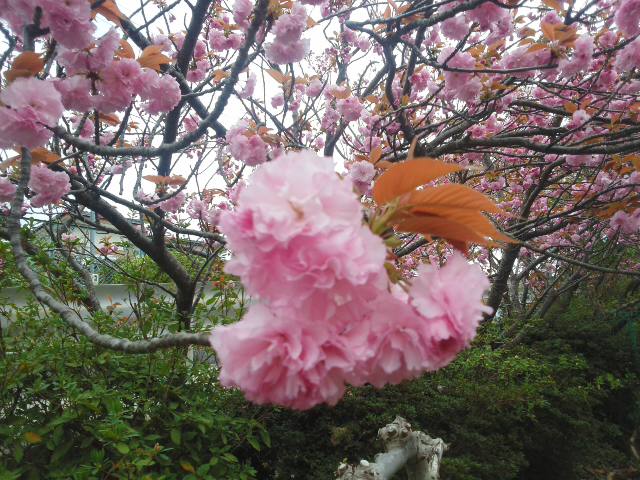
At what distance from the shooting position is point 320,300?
530 millimetres

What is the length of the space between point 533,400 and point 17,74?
3806mm

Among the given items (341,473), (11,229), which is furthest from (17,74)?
(341,473)

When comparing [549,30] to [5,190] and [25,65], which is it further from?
[5,190]

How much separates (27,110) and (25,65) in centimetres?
13

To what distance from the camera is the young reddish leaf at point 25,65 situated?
1113mm

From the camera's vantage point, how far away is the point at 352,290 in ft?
1.72

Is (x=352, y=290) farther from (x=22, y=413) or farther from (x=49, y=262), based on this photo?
(x=49, y=262)

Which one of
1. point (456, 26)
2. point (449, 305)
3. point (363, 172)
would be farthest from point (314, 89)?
point (449, 305)

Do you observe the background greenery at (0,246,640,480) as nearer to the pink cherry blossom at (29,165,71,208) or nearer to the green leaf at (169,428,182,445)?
the green leaf at (169,428,182,445)

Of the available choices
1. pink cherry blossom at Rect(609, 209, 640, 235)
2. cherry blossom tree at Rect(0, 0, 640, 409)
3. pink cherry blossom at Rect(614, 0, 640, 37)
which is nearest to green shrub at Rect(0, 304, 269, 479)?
cherry blossom tree at Rect(0, 0, 640, 409)

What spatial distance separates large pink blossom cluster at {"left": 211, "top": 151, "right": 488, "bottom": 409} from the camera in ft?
1.66

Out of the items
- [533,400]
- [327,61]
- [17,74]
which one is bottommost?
[533,400]

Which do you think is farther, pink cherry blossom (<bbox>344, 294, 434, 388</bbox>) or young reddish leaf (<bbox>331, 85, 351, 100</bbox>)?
young reddish leaf (<bbox>331, 85, 351, 100</bbox>)

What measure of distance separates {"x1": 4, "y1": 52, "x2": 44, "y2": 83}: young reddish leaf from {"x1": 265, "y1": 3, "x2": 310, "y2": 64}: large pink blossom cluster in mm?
1190
